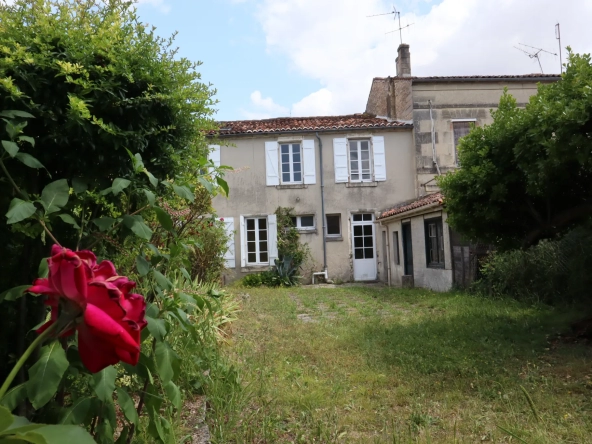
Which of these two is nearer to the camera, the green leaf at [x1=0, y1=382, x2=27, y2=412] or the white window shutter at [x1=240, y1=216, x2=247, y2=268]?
the green leaf at [x1=0, y1=382, x2=27, y2=412]

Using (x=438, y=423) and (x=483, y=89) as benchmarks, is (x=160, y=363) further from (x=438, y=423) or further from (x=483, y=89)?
(x=483, y=89)

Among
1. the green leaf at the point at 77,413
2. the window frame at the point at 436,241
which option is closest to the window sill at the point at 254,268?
the window frame at the point at 436,241

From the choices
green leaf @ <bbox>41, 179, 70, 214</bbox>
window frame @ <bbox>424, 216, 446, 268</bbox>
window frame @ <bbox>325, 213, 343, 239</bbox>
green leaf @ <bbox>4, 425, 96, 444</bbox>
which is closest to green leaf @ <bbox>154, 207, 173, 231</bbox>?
green leaf @ <bbox>41, 179, 70, 214</bbox>

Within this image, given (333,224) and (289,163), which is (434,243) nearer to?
(333,224)

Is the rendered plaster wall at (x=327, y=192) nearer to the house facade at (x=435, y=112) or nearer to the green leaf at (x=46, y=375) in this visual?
the house facade at (x=435, y=112)

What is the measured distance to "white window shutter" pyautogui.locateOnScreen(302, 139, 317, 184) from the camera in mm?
16234

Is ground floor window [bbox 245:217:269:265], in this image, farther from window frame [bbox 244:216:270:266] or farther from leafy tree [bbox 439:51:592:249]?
leafy tree [bbox 439:51:592:249]

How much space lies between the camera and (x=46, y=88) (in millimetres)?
1868

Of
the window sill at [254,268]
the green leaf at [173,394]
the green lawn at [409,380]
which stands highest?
the window sill at [254,268]

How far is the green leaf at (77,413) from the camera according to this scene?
4.69 feet

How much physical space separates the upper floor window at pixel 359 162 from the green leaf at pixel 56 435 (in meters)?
15.9

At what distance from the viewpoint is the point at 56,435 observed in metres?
0.73

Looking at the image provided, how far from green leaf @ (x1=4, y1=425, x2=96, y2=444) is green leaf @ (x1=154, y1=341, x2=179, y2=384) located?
2.71ft

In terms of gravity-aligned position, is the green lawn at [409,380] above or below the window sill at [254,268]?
below
